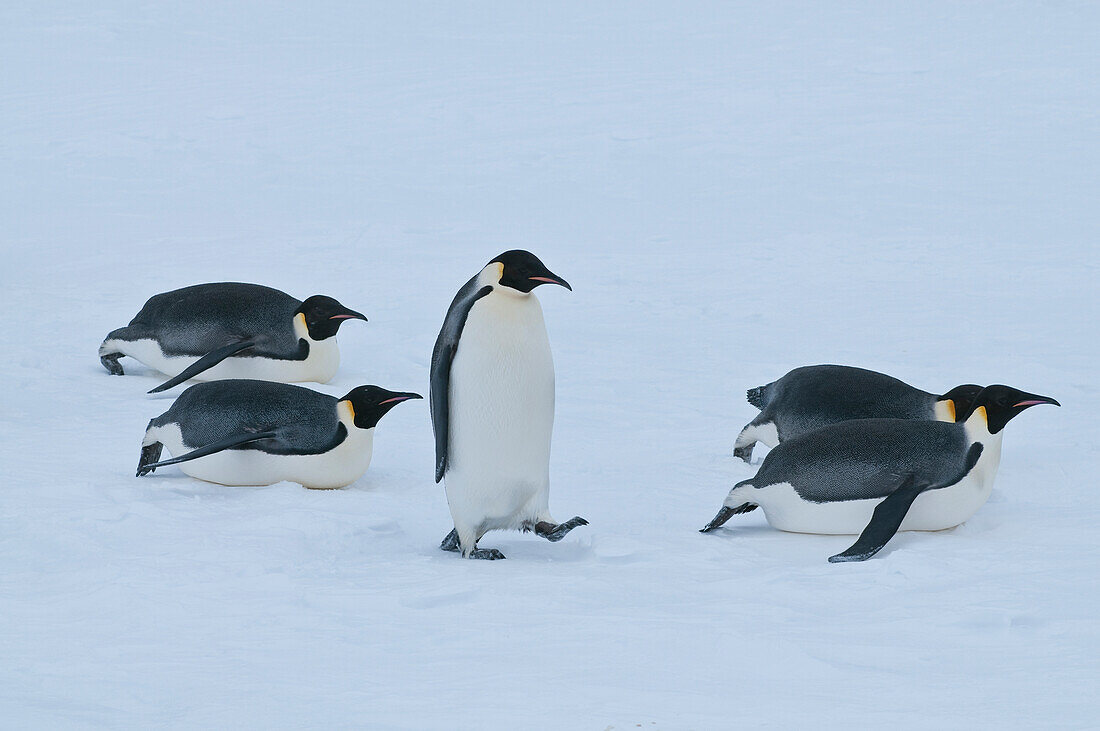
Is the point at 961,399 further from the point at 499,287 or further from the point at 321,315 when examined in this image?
the point at 321,315

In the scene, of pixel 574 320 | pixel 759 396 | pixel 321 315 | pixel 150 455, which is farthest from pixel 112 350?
pixel 759 396

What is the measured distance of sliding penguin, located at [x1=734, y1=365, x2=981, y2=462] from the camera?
4941 mm

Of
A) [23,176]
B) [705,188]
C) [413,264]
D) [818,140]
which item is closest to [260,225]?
[413,264]

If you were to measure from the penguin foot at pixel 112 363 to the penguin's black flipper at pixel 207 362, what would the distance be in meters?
0.39

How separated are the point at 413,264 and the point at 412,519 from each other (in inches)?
181

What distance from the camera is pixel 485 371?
3875 mm

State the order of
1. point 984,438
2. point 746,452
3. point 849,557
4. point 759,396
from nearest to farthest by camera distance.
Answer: point 849,557
point 984,438
point 746,452
point 759,396

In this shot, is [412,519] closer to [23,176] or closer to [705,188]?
[705,188]

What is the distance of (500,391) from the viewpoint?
12.7 ft

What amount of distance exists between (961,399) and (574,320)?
3.22 metres

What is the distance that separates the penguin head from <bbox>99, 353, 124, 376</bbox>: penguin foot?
12.7ft

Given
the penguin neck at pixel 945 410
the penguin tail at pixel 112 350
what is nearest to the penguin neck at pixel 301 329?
the penguin tail at pixel 112 350

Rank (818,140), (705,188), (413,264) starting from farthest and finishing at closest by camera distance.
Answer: (818,140) → (705,188) → (413,264)

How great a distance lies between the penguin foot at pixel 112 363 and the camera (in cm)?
651
